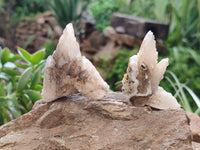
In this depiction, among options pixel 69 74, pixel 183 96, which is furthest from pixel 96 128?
pixel 183 96

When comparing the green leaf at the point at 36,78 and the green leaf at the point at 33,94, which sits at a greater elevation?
the green leaf at the point at 36,78

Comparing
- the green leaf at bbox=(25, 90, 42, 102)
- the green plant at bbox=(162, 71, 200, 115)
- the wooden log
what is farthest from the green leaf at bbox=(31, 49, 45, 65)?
the wooden log

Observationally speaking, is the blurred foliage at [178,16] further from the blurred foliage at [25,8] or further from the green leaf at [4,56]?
the blurred foliage at [25,8]

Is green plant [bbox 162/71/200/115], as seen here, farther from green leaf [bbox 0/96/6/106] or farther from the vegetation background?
green leaf [bbox 0/96/6/106]

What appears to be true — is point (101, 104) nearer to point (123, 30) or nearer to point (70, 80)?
point (70, 80)

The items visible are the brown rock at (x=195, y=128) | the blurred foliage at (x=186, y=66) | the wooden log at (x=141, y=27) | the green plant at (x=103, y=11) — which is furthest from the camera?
the green plant at (x=103, y=11)

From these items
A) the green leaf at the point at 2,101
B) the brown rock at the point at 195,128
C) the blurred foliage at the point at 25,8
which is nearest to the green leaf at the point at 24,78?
the green leaf at the point at 2,101
